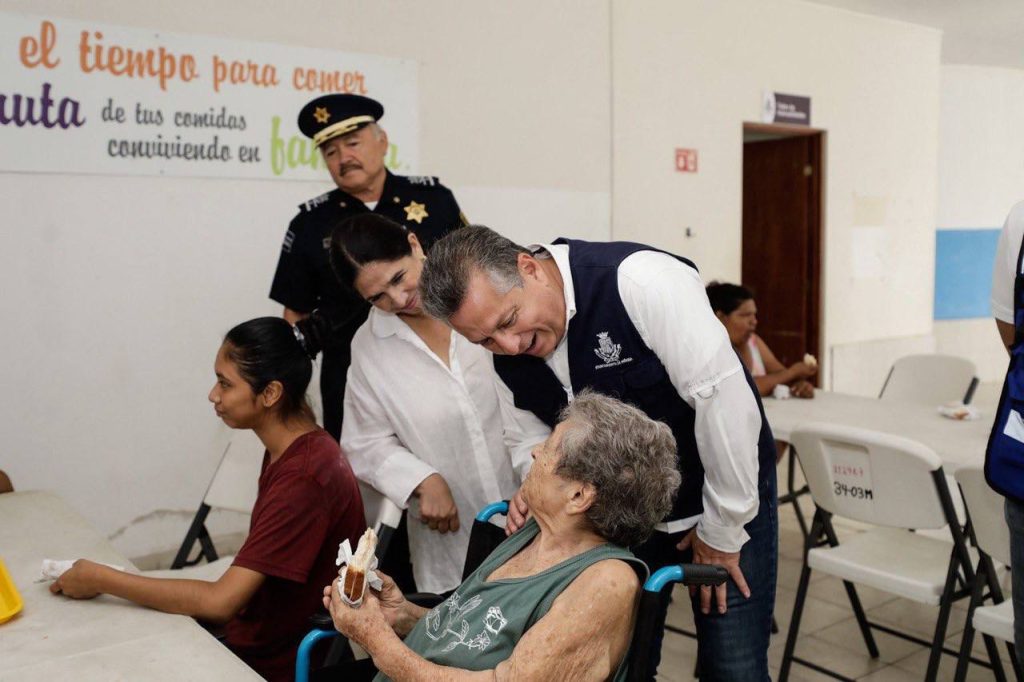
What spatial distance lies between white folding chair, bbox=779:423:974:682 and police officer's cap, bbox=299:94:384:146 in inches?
66.7

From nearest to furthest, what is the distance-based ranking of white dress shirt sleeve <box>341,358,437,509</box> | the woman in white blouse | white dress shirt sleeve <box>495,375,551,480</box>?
white dress shirt sleeve <box>495,375,551,480</box>, white dress shirt sleeve <box>341,358,437,509</box>, the woman in white blouse

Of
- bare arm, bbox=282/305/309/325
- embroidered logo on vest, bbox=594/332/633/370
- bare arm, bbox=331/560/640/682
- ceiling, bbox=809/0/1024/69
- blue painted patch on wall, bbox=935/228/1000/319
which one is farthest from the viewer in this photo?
blue painted patch on wall, bbox=935/228/1000/319

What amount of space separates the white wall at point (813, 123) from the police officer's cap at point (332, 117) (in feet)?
9.15

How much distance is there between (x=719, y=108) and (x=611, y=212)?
47.7 inches

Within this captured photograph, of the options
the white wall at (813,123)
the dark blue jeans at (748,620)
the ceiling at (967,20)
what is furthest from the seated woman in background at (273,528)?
the ceiling at (967,20)

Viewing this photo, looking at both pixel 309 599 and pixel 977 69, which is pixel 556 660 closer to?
pixel 309 599

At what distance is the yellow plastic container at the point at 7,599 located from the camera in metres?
1.57

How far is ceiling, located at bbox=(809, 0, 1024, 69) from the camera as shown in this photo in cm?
646

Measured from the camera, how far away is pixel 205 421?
12.8ft

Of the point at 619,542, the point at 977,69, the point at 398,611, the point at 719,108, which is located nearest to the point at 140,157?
the point at 398,611

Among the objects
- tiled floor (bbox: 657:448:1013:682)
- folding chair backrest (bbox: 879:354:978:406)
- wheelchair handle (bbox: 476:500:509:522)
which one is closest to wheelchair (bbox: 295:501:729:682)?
wheelchair handle (bbox: 476:500:509:522)

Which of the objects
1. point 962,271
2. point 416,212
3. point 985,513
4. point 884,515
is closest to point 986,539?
point 985,513

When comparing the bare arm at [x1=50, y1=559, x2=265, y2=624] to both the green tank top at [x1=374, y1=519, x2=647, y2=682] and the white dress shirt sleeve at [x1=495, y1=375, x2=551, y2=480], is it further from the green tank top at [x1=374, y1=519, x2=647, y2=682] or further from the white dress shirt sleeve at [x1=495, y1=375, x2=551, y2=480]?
the white dress shirt sleeve at [x1=495, y1=375, x2=551, y2=480]

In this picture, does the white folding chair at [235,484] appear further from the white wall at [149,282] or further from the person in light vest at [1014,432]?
the person in light vest at [1014,432]
